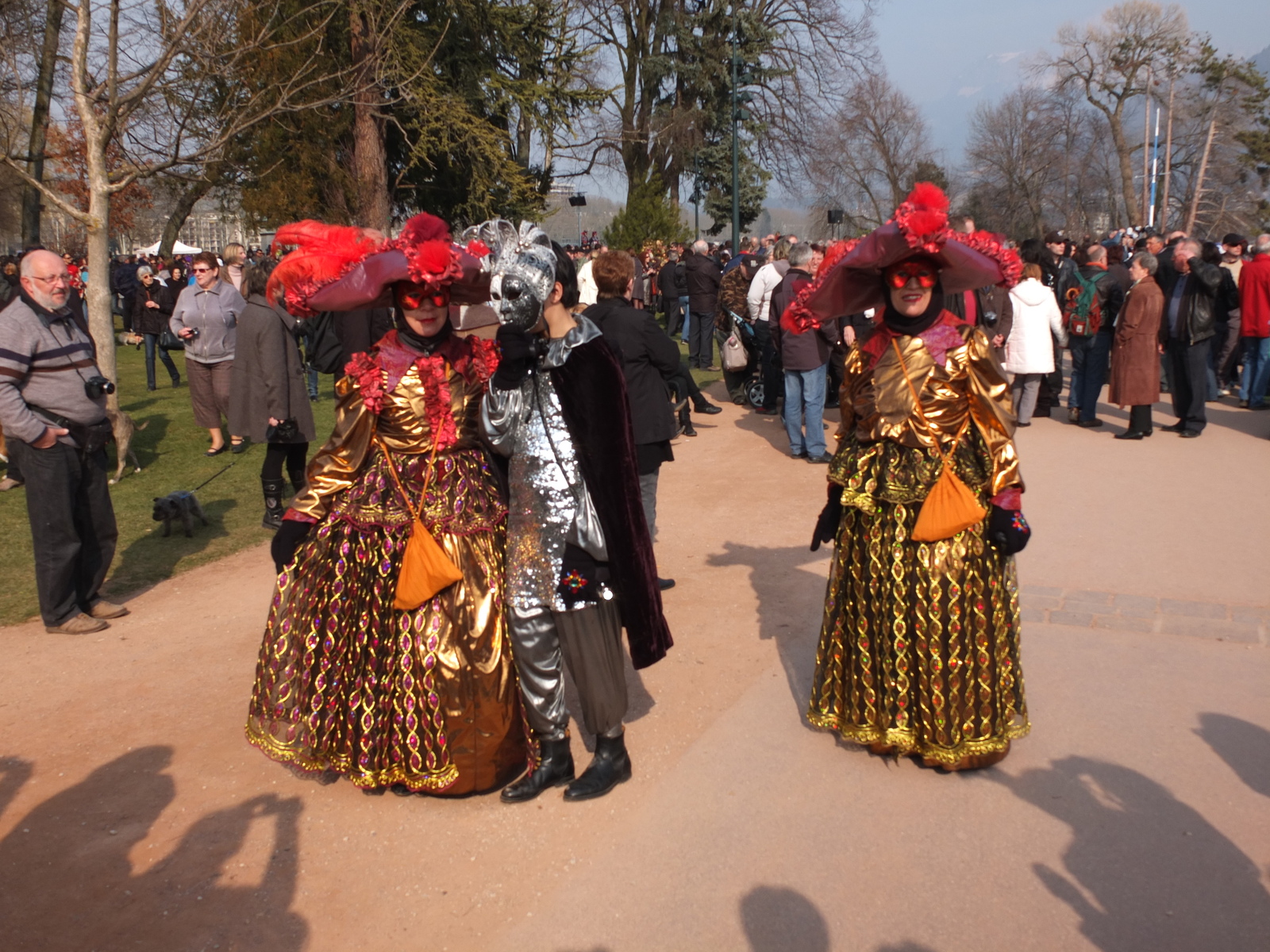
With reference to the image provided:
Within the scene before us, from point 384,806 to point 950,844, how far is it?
80.2 inches

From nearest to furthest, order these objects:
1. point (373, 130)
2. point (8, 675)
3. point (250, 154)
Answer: point (8, 675) < point (250, 154) < point (373, 130)

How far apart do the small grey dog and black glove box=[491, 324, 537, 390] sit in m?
4.98

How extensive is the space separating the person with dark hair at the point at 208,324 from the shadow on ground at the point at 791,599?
231 inches

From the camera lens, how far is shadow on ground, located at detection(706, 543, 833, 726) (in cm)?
511

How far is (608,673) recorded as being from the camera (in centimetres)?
386

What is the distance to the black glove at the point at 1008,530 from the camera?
3.82 meters

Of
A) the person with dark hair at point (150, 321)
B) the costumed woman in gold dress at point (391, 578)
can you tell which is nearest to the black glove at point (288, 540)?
the costumed woman in gold dress at point (391, 578)

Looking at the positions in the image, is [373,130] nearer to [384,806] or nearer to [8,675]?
[8,675]

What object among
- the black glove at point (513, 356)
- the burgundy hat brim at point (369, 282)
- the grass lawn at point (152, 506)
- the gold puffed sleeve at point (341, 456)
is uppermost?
the burgundy hat brim at point (369, 282)

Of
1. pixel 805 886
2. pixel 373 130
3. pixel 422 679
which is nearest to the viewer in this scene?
pixel 805 886

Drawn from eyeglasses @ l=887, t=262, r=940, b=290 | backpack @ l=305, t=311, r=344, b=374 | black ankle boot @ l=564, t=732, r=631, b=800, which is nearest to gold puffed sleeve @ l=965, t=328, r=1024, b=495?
eyeglasses @ l=887, t=262, r=940, b=290

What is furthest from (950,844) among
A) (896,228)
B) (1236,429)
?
(1236,429)

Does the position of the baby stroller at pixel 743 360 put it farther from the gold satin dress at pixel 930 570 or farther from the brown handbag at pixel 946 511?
the brown handbag at pixel 946 511

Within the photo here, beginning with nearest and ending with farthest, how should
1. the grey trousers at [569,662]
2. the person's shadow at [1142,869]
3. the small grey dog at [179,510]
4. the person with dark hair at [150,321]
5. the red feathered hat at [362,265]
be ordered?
the person's shadow at [1142,869] → the red feathered hat at [362,265] → the grey trousers at [569,662] → the small grey dog at [179,510] → the person with dark hair at [150,321]
